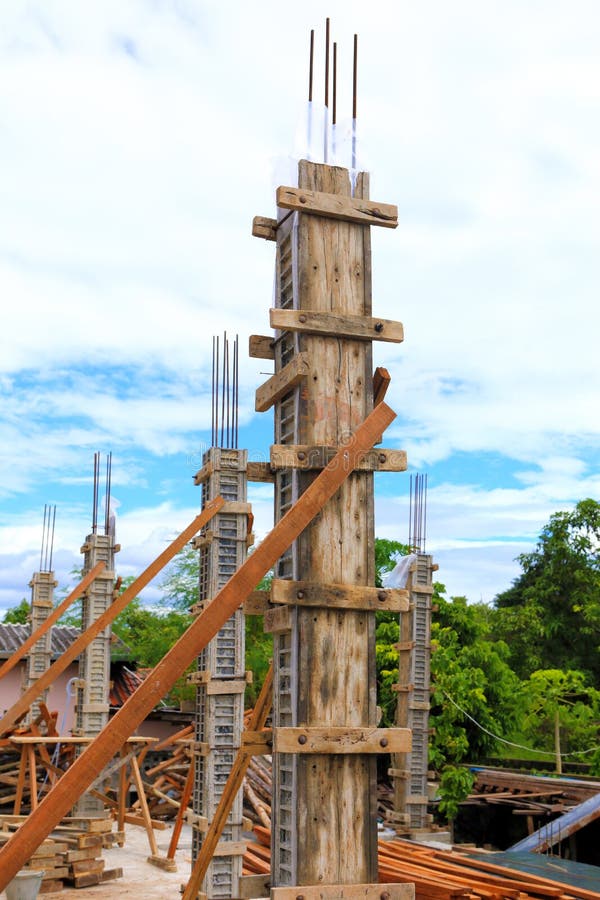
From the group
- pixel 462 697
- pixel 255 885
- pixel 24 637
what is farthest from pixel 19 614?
pixel 255 885

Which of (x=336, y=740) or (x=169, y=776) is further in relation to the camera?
(x=169, y=776)

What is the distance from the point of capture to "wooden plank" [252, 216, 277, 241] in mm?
7508

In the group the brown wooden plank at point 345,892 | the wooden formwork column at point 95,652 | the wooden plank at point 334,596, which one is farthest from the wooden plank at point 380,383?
the wooden formwork column at point 95,652

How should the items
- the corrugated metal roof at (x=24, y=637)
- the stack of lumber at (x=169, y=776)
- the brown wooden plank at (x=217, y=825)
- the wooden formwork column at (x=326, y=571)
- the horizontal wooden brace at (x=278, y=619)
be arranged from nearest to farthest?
1. the wooden formwork column at (x=326, y=571)
2. the horizontal wooden brace at (x=278, y=619)
3. the brown wooden plank at (x=217, y=825)
4. the stack of lumber at (x=169, y=776)
5. the corrugated metal roof at (x=24, y=637)

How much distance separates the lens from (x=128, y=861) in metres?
17.6

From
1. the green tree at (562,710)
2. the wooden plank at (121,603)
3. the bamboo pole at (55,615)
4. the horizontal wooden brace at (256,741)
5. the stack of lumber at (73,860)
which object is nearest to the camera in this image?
the horizontal wooden brace at (256,741)

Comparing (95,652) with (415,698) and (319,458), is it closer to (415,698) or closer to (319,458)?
(415,698)

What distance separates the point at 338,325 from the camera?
689cm

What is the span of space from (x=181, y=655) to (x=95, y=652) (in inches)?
591

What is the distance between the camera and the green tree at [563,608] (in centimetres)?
4116

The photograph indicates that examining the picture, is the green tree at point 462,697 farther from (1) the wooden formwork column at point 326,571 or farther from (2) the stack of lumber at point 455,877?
(1) the wooden formwork column at point 326,571

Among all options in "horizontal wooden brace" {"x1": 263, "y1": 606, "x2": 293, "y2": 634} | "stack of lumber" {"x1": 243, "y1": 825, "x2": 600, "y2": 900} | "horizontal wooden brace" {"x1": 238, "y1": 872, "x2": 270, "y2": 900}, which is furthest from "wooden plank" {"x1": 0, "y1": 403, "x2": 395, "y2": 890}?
"stack of lumber" {"x1": 243, "y1": 825, "x2": 600, "y2": 900}

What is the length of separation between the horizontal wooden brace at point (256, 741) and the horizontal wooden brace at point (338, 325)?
2906 millimetres

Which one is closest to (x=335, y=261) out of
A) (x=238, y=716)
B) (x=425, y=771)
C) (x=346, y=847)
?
(x=346, y=847)
